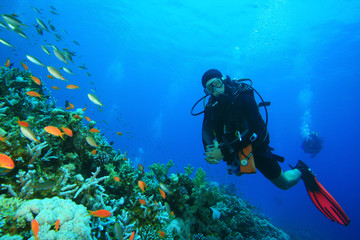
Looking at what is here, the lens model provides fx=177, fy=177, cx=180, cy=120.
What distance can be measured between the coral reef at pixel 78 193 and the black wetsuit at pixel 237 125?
1.51 m

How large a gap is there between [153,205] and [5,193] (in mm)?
2400

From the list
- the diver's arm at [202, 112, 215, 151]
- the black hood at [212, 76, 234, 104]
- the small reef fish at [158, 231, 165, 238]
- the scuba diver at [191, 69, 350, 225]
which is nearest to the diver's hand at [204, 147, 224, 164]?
the scuba diver at [191, 69, 350, 225]

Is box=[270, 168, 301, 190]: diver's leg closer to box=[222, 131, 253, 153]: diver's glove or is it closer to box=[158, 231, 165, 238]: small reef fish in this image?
box=[222, 131, 253, 153]: diver's glove

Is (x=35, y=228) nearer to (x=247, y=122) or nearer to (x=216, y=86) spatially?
(x=247, y=122)

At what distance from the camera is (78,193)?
294 centimetres

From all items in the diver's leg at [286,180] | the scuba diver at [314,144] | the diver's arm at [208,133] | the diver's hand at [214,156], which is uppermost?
the scuba diver at [314,144]

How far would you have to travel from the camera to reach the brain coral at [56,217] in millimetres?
2042

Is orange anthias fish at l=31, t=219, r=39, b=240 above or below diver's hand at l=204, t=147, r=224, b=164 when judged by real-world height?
below

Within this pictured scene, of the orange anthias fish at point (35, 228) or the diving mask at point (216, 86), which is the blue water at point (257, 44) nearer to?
the diving mask at point (216, 86)

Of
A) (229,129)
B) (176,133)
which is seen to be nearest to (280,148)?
(176,133)

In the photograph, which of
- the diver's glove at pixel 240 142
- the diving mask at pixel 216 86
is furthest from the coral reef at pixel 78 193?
the diving mask at pixel 216 86

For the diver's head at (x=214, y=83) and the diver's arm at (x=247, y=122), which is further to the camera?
the diver's head at (x=214, y=83)

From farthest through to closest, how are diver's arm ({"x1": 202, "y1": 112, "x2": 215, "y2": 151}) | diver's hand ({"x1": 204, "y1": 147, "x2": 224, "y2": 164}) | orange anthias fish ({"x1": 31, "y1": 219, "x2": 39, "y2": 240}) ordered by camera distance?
diver's arm ({"x1": 202, "y1": 112, "x2": 215, "y2": 151}), diver's hand ({"x1": 204, "y1": 147, "x2": 224, "y2": 164}), orange anthias fish ({"x1": 31, "y1": 219, "x2": 39, "y2": 240})

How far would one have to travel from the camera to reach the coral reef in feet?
7.35
